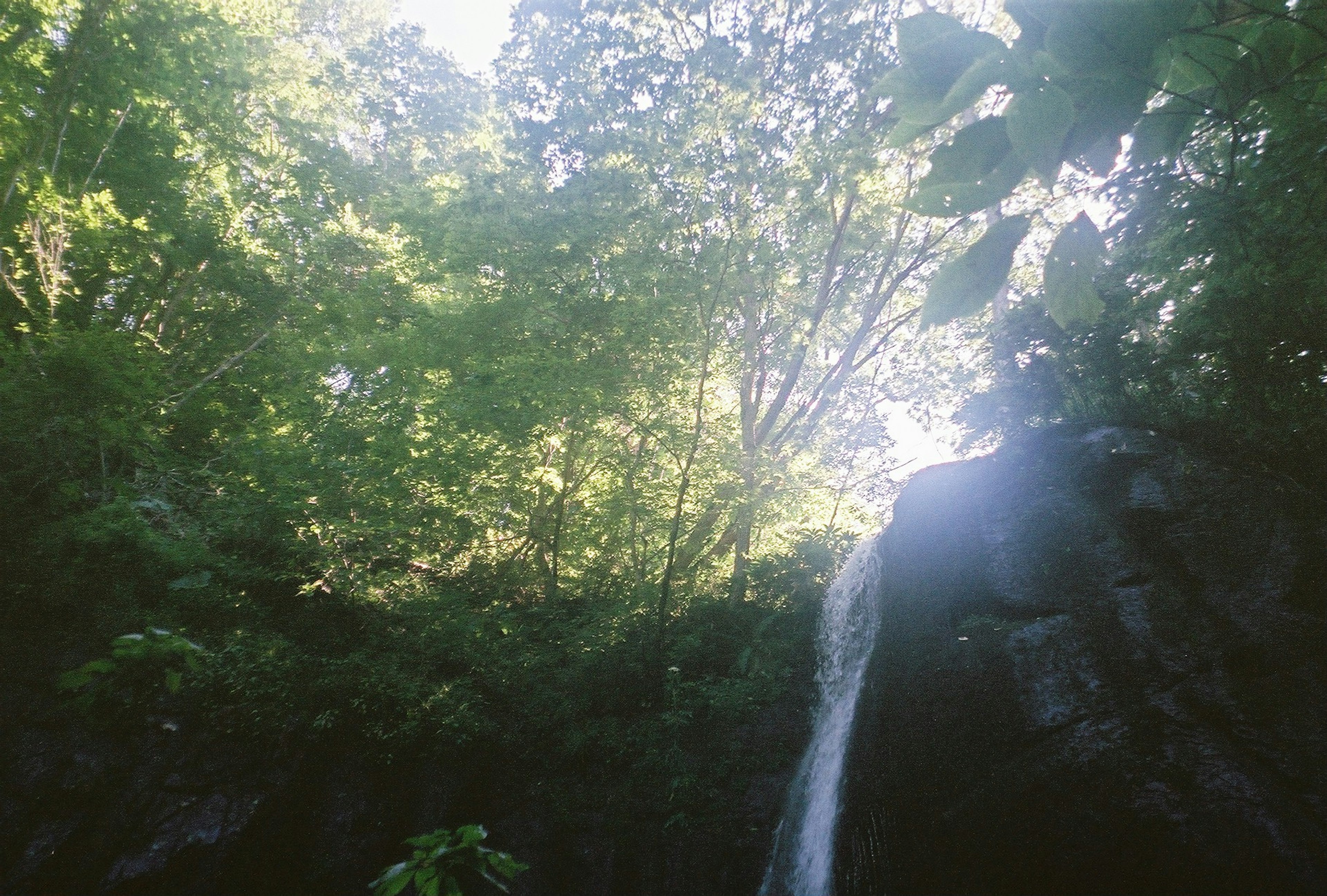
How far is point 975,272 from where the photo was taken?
1.86 feet

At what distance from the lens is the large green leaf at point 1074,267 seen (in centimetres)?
59

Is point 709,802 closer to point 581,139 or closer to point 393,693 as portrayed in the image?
point 393,693

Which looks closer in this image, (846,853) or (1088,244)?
(1088,244)

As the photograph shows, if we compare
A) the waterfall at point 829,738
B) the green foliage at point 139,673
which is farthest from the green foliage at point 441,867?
the waterfall at point 829,738

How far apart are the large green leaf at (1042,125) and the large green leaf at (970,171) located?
3 cm

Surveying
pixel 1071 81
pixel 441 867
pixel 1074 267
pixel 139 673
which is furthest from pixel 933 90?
pixel 139 673

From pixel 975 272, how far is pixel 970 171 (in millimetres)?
138

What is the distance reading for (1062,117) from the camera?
53cm

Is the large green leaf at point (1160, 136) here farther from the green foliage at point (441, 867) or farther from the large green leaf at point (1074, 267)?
the green foliage at point (441, 867)

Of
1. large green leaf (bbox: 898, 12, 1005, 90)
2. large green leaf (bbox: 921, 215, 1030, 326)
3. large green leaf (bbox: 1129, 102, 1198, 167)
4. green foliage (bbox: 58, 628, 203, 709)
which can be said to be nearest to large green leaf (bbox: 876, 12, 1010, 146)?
large green leaf (bbox: 898, 12, 1005, 90)

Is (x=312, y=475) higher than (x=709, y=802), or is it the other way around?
(x=312, y=475)

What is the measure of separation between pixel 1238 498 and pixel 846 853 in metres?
4.18

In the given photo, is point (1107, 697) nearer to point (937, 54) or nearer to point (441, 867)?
point (441, 867)

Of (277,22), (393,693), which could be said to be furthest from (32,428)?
(277,22)
